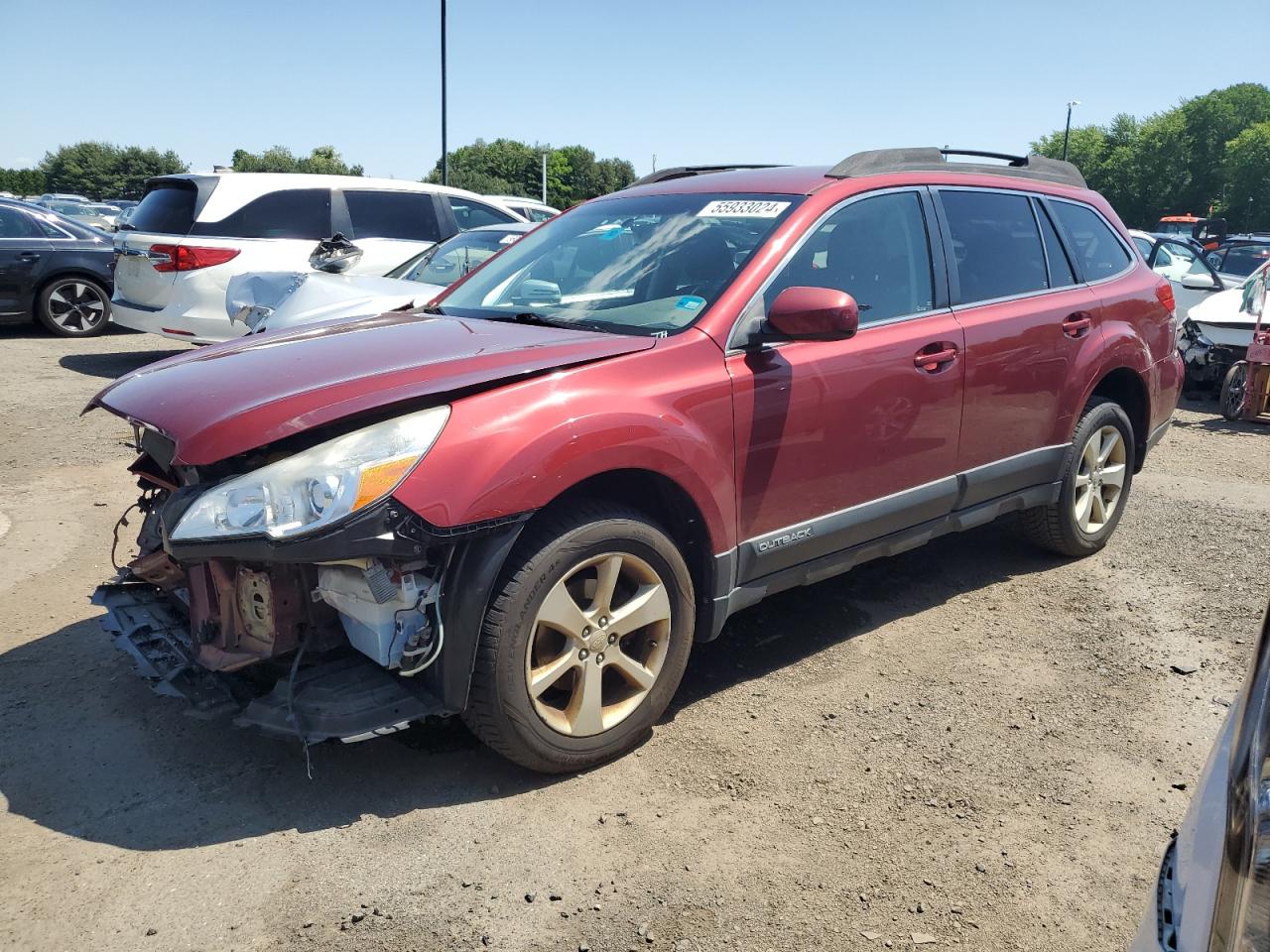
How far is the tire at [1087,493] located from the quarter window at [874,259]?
1308mm

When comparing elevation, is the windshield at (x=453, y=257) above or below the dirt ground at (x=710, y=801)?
above

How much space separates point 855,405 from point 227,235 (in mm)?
7290

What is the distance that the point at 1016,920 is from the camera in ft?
8.27

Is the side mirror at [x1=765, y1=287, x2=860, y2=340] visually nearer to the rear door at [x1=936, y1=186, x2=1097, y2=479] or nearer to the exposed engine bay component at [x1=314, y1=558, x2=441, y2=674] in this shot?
the rear door at [x1=936, y1=186, x2=1097, y2=479]

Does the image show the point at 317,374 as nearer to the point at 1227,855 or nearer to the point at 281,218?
the point at 1227,855

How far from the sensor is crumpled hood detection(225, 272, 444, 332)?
6105 millimetres

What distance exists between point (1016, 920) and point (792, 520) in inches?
57.0

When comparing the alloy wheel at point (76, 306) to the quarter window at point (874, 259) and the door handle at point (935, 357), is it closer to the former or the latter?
the quarter window at point (874, 259)

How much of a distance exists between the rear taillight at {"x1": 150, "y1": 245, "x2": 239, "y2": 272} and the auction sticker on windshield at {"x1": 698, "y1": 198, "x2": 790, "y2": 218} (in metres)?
6.48

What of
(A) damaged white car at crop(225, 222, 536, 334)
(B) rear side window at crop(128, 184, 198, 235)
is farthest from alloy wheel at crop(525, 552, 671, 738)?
(B) rear side window at crop(128, 184, 198, 235)

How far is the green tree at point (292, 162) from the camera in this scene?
6556 centimetres

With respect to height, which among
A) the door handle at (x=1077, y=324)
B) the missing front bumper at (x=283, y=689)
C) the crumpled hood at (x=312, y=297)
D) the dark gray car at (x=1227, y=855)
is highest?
the door handle at (x=1077, y=324)

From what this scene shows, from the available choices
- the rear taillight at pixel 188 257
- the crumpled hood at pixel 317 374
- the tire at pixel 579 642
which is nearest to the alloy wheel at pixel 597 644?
the tire at pixel 579 642

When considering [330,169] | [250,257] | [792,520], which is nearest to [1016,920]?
[792,520]
